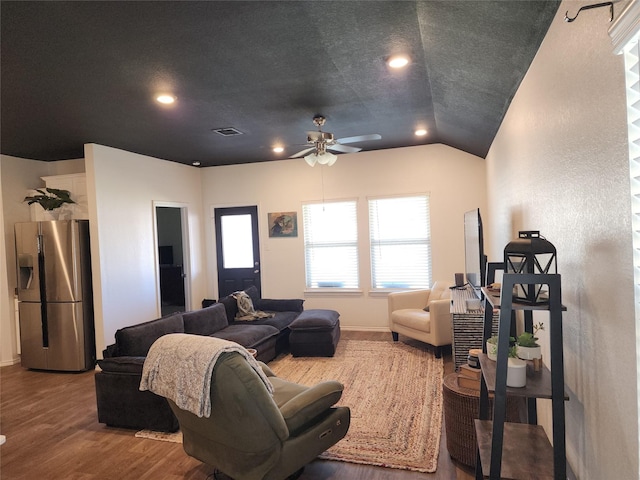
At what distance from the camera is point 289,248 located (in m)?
6.54

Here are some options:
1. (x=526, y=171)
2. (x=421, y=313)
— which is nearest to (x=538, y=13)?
(x=526, y=171)

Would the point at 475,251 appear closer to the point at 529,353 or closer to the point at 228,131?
the point at 529,353

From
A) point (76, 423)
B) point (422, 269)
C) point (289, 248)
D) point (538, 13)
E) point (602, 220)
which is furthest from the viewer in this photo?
point (289, 248)

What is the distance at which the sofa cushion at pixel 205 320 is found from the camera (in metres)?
4.16

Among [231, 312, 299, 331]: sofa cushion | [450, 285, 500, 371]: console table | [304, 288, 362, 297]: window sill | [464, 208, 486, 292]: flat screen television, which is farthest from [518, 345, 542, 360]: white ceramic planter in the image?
[304, 288, 362, 297]: window sill

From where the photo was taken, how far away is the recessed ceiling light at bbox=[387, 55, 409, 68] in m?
2.74

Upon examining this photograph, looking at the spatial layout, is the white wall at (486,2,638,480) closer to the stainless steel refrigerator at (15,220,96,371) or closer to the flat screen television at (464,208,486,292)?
the flat screen television at (464,208,486,292)

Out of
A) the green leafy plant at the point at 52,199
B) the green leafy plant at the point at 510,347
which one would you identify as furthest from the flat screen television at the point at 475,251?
the green leafy plant at the point at 52,199

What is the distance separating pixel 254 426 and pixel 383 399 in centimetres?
183

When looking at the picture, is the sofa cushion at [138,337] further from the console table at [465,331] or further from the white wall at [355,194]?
the white wall at [355,194]

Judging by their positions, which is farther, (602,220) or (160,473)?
(160,473)

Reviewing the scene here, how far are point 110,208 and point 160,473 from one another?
3.45 meters

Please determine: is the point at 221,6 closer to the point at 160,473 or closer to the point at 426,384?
the point at 160,473

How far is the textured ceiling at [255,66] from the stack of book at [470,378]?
1.95 meters
